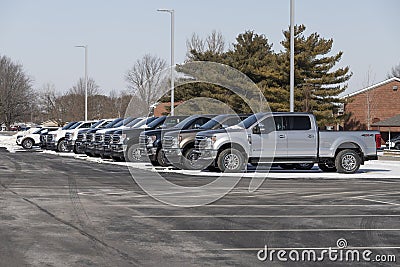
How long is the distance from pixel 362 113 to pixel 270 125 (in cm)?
4144

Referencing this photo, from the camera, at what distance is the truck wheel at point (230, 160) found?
21688 millimetres

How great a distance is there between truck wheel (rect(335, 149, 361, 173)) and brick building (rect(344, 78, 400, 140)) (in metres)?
38.9

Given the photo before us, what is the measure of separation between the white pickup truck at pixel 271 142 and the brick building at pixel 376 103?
1553 inches

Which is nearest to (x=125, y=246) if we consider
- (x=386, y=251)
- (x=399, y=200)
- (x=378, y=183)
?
(x=386, y=251)

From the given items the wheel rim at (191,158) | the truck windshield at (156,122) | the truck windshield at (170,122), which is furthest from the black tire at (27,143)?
the wheel rim at (191,158)

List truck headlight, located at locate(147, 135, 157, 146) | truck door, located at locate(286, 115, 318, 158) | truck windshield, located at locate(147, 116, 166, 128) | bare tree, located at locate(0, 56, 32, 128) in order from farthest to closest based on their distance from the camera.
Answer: bare tree, located at locate(0, 56, 32, 128) → truck windshield, located at locate(147, 116, 166, 128) → truck headlight, located at locate(147, 135, 157, 146) → truck door, located at locate(286, 115, 318, 158)

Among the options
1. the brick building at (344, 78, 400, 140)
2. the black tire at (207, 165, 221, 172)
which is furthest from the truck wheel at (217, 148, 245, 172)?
the brick building at (344, 78, 400, 140)

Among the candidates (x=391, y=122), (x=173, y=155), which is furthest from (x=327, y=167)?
(x=391, y=122)

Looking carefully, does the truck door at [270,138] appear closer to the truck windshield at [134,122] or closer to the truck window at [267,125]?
the truck window at [267,125]

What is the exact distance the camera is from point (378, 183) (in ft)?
64.0

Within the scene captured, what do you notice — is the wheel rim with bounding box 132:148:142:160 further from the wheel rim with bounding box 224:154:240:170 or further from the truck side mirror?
the truck side mirror

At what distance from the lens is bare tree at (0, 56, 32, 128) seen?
3474 inches
